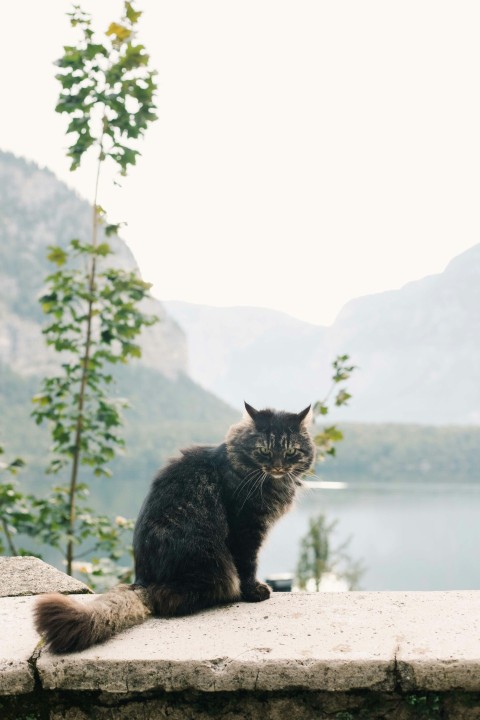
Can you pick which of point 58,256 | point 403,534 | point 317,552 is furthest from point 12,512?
point 403,534

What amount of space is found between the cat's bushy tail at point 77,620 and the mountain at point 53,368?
79.1 feet

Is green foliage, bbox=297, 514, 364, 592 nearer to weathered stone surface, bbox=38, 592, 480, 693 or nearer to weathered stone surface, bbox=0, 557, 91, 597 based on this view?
weathered stone surface, bbox=0, 557, 91, 597

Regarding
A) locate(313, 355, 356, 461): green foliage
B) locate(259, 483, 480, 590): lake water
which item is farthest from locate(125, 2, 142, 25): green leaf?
locate(259, 483, 480, 590): lake water

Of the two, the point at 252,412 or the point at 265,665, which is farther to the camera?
the point at 252,412

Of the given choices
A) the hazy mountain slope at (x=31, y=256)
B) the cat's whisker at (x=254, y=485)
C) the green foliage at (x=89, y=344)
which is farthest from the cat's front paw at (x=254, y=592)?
the hazy mountain slope at (x=31, y=256)

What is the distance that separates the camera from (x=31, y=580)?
113 inches

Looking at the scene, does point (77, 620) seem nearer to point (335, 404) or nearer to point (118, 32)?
point (335, 404)

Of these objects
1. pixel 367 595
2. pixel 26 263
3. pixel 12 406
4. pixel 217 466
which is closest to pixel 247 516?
pixel 217 466

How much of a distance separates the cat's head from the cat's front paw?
414 mm

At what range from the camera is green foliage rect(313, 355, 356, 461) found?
404 centimetres

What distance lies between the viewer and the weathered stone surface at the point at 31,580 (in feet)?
9.16

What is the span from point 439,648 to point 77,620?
1.00 meters

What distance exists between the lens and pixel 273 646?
199 cm

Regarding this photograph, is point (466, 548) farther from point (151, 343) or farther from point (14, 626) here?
point (151, 343)
